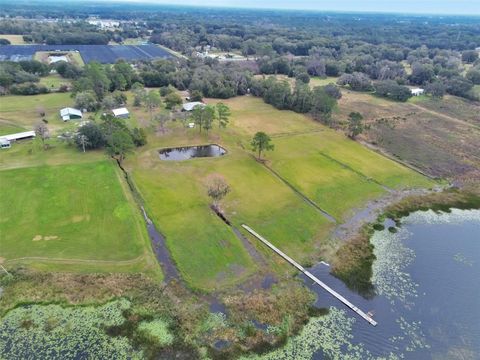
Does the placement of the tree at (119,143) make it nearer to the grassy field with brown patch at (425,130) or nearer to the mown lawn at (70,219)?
the mown lawn at (70,219)

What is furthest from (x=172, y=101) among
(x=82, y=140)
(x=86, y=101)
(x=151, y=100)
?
(x=82, y=140)

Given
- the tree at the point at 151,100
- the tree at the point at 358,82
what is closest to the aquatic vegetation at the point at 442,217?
the tree at the point at 151,100

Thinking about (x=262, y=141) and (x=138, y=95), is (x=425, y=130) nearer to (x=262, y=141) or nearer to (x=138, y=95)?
(x=262, y=141)

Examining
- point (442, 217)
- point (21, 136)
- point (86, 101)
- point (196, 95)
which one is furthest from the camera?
point (196, 95)

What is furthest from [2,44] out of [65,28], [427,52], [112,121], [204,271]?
[427,52]

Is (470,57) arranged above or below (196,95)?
above

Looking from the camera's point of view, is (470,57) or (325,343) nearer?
(325,343)

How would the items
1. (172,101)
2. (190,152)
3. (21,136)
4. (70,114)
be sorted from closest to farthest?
(21,136) → (190,152) → (70,114) → (172,101)

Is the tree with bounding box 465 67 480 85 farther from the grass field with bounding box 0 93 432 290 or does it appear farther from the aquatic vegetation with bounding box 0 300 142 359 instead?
the aquatic vegetation with bounding box 0 300 142 359

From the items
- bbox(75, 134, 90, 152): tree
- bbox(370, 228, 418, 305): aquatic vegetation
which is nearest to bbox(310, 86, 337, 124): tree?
bbox(370, 228, 418, 305): aquatic vegetation
